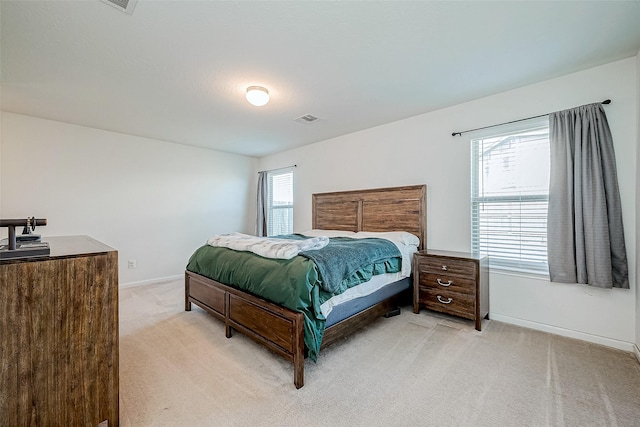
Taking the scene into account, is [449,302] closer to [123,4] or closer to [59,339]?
[59,339]

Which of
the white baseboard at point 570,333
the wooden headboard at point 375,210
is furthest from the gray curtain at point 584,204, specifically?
the wooden headboard at point 375,210

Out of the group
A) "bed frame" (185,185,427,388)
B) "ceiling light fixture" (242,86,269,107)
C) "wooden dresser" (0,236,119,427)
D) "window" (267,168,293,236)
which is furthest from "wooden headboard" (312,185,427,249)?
"wooden dresser" (0,236,119,427)

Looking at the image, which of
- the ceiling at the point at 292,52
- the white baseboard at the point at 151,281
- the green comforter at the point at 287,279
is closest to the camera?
the ceiling at the point at 292,52

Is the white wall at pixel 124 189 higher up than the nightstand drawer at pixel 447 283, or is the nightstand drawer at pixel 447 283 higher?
the white wall at pixel 124 189

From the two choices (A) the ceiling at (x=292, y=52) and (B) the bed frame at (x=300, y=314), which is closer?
(A) the ceiling at (x=292, y=52)

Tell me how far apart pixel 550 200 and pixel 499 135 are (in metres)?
0.86

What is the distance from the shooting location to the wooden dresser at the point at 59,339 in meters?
1.11

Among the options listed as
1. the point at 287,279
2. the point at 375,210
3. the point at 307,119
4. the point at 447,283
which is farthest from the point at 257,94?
the point at 447,283

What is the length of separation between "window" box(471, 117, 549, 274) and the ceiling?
0.55 m

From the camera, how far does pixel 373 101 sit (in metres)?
3.11

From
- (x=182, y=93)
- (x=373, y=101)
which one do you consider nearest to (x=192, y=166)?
(x=182, y=93)

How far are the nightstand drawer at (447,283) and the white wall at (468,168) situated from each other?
1.58 ft

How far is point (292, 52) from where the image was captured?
2.15 metres

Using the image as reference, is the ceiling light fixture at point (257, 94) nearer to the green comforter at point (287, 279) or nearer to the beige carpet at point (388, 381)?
the green comforter at point (287, 279)
